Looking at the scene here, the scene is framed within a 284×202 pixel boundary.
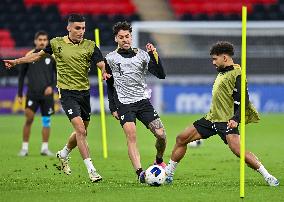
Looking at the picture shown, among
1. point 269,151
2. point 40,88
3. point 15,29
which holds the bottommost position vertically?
point 269,151

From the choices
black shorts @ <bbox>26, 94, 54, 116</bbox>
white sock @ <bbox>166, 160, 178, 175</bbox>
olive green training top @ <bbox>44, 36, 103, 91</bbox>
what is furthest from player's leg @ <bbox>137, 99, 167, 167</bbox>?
black shorts @ <bbox>26, 94, 54, 116</bbox>

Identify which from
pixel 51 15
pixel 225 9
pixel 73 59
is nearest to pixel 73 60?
pixel 73 59

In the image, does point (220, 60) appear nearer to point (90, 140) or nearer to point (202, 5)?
point (90, 140)

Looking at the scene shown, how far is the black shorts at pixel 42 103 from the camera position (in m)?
17.3

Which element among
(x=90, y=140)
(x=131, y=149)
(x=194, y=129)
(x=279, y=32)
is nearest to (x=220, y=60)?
(x=194, y=129)

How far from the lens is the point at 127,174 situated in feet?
43.1

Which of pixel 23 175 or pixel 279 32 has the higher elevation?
pixel 279 32

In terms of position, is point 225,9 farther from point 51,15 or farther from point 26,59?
point 26,59

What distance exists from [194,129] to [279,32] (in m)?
18.3

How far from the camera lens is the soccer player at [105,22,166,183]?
12.2 meters

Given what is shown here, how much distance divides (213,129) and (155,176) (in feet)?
3.26

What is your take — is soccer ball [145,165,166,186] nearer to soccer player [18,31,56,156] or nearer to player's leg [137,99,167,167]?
player's leg [137,99,167,167]

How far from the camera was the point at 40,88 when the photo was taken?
57.2 feet

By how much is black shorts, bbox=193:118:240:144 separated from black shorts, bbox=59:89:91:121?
1.86 meters
